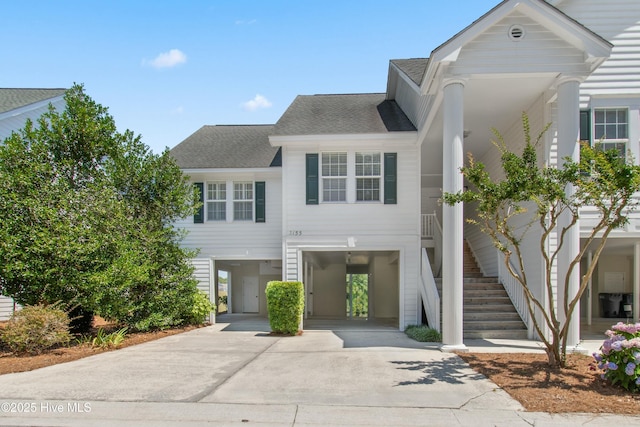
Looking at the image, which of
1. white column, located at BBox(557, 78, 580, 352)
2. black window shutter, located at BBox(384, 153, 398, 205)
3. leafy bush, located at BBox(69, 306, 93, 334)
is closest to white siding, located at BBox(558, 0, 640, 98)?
white column, located at BBox(557, 78, 580, 352)

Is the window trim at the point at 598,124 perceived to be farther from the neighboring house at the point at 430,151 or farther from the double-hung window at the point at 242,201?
the double-hung window at the point at 242,201

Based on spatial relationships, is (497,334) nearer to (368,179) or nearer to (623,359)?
(623,359)

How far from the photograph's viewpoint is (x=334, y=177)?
1238cm

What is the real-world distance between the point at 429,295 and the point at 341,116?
5595 millimetres

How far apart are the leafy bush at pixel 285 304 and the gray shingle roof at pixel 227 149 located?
13.4ft

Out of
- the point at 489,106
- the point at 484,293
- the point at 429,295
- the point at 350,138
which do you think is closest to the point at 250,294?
Answer: the point at 350,138

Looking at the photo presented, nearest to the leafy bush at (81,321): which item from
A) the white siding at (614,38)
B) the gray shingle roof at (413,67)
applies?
the gray shingle roof at (413,67)

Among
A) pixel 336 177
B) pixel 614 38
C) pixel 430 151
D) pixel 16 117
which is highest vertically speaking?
pixel 614 38

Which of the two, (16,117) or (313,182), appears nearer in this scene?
(313,182)

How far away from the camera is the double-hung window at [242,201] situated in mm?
13836

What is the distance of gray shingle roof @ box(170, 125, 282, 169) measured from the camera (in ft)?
45.1

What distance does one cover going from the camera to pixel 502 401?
17.8ft

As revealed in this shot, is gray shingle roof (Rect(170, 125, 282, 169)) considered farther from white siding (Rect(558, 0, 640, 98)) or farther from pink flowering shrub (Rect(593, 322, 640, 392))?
pink flowering shrub (Rect(593, 322, 640, 392))

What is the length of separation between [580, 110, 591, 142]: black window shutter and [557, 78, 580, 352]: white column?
197 centimetres
